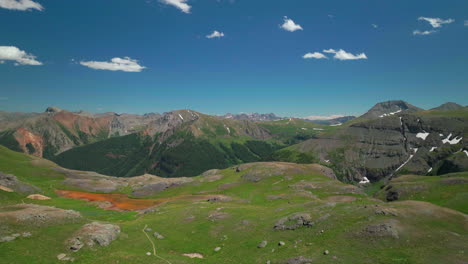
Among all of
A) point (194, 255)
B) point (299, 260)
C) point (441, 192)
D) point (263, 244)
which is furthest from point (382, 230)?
point (441, 192)

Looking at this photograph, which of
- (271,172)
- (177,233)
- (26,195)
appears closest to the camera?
(177,233)

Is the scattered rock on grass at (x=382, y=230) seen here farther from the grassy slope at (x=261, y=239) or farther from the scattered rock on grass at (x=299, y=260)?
the scattered rock on grass at (x=299, y=260)

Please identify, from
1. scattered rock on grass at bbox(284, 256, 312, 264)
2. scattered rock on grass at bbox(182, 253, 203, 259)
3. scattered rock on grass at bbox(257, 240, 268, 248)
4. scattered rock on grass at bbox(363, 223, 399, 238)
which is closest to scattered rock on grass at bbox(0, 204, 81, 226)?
scattered rock on grass at bbox(182, 253, 203, 259)

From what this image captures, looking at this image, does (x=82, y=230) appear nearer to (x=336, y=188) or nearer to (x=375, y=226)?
(x=375, y=226)

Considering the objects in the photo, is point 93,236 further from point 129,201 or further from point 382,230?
point 129,201

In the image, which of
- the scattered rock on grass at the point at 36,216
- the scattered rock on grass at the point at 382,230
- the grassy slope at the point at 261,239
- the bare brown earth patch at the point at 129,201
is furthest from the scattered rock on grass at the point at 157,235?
the bare brown earth patch at the point at 129,201

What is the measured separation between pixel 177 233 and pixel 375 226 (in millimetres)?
36075

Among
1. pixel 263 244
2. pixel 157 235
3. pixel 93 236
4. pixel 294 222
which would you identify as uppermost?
pixel 294 222

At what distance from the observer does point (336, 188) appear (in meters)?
106

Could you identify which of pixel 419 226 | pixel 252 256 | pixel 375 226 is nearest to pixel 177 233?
pixel 252 256

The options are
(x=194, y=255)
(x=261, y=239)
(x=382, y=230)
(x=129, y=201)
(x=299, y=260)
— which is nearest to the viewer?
(x=299, y=260)

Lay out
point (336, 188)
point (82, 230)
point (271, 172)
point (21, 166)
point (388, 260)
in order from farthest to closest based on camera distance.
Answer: point (21, 166)
point (271, 172)
point (336, 188)
point (82, 230)
point (388, 260)

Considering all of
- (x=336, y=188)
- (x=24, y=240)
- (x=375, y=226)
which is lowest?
(x=336, y=188)

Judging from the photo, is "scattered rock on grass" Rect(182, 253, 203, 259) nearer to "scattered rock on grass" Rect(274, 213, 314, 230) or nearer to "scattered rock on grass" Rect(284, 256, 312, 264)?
"scattered rock on grass" Rect(274, 213, 314, 230)
